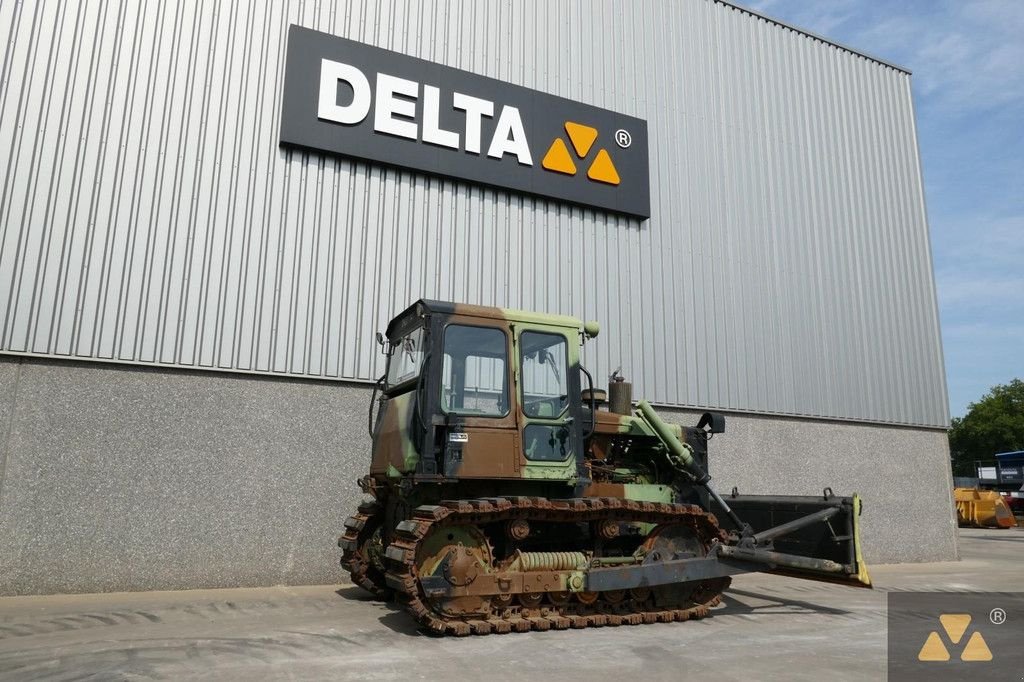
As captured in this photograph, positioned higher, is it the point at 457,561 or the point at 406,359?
the point at 406,359

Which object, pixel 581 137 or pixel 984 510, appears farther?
pixel 984 510

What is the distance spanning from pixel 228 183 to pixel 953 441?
9097cm

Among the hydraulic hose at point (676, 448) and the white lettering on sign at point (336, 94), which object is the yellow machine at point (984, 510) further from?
the white lettering on sign at point (336, 94)

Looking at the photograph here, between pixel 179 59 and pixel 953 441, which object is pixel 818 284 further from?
pixel 953 441

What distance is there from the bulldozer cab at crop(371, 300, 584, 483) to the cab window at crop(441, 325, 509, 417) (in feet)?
0.03

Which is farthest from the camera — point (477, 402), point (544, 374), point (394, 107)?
point (394, 107)

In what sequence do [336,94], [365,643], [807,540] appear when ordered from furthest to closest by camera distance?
[336,94] → [807,540] → [365,643]

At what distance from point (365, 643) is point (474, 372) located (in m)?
2.69

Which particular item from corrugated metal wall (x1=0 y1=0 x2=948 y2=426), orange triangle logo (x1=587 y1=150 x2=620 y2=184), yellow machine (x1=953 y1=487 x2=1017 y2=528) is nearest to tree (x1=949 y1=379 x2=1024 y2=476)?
yellow machine (x1=953 y1=487 x2=1017 y2=528)

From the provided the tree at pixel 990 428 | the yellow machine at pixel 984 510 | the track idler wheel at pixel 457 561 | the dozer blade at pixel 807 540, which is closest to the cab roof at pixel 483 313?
the track idler wheel at pixel 457 561

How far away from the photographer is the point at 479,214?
38.1 feet

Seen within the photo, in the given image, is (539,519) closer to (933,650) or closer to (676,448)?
(676,448)

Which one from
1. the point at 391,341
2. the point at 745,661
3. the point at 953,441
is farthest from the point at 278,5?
the point at 953,441

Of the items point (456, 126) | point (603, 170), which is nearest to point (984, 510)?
point (603, 170)
